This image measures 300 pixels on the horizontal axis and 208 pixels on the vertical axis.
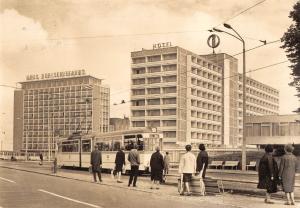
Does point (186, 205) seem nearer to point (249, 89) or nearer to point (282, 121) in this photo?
point (282, 121)

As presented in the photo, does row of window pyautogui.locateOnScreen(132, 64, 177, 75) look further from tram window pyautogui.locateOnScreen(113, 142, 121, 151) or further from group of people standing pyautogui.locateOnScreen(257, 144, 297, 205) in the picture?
group of people standing pyautogui.locateOnScreen(257, 144, 297, 205)

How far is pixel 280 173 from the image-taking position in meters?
14.2

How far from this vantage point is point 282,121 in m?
75.2

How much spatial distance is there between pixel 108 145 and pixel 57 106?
128 m

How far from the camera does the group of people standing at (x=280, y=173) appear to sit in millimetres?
13983

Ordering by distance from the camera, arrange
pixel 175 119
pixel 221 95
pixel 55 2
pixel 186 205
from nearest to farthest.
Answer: pixel 186 205
pixel 55 2
pixel 175 119
pixel 221 95

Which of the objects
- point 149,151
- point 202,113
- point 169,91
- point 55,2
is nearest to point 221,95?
point 202,113

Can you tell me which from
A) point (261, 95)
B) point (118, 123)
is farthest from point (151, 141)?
point (118, 123)

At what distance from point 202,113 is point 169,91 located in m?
10.3

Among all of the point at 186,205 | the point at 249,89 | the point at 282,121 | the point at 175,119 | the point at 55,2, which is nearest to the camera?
the point at 186,205

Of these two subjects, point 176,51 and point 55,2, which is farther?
point 176,51

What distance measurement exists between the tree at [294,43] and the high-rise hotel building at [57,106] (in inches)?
4013

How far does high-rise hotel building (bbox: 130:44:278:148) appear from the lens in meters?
107

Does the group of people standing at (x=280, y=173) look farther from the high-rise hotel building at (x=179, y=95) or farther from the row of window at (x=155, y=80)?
the row of window at (x=155, y=80)
